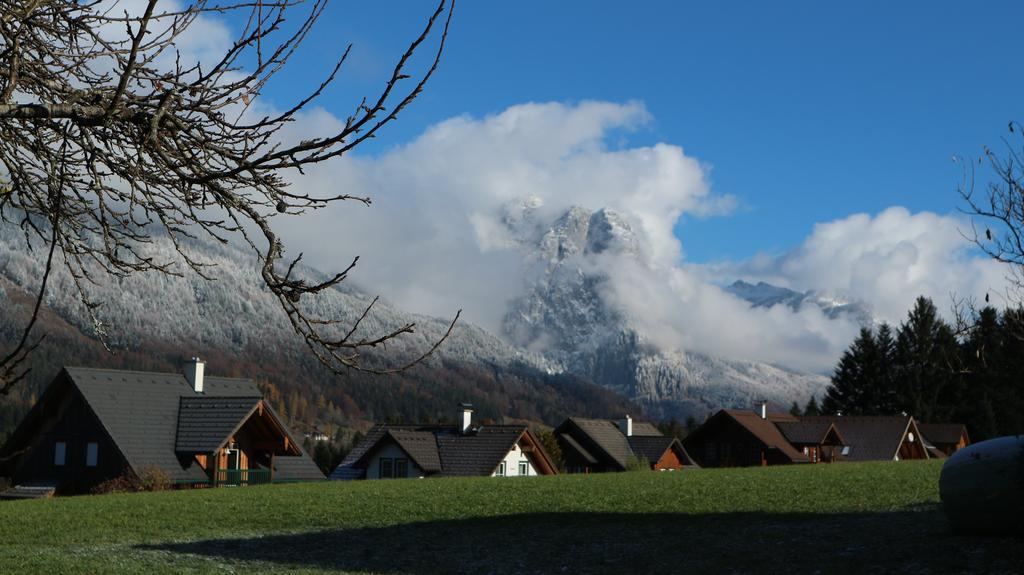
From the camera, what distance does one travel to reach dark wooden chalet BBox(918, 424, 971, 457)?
3184 inches

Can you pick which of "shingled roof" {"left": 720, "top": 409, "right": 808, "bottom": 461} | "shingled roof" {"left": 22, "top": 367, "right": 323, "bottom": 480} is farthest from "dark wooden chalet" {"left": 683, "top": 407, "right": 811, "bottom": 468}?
"shingled roof" {"left": 22, "top": 367, "right": 323, "bottom": 480}

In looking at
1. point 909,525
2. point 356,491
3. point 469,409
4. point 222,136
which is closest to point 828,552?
point 909,525

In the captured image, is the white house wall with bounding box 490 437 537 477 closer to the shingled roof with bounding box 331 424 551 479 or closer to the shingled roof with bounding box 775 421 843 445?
the shingled roof with bounding box 331 424 551 479

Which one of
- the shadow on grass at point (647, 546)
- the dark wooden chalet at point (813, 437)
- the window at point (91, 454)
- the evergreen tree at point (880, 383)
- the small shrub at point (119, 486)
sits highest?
the evergreen tree at point (880, 383)

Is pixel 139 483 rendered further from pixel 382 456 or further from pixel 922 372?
pixel 922 372

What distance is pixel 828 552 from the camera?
1706cm

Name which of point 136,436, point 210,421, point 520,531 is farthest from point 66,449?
point 520,531

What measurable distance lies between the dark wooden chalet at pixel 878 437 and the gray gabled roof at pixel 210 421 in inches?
1877

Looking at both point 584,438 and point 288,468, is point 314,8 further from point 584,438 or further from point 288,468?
point 584,438

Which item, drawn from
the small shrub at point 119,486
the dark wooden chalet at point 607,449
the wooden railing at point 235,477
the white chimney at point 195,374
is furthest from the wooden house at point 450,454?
the small shrub at point 119,486

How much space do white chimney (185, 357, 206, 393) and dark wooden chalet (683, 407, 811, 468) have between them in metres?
39.2

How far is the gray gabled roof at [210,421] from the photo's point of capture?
135 feet

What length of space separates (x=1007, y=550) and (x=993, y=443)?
1.53 metres

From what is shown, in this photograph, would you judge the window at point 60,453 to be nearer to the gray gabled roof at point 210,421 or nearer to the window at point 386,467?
the gray gabled roof at point 210,421
